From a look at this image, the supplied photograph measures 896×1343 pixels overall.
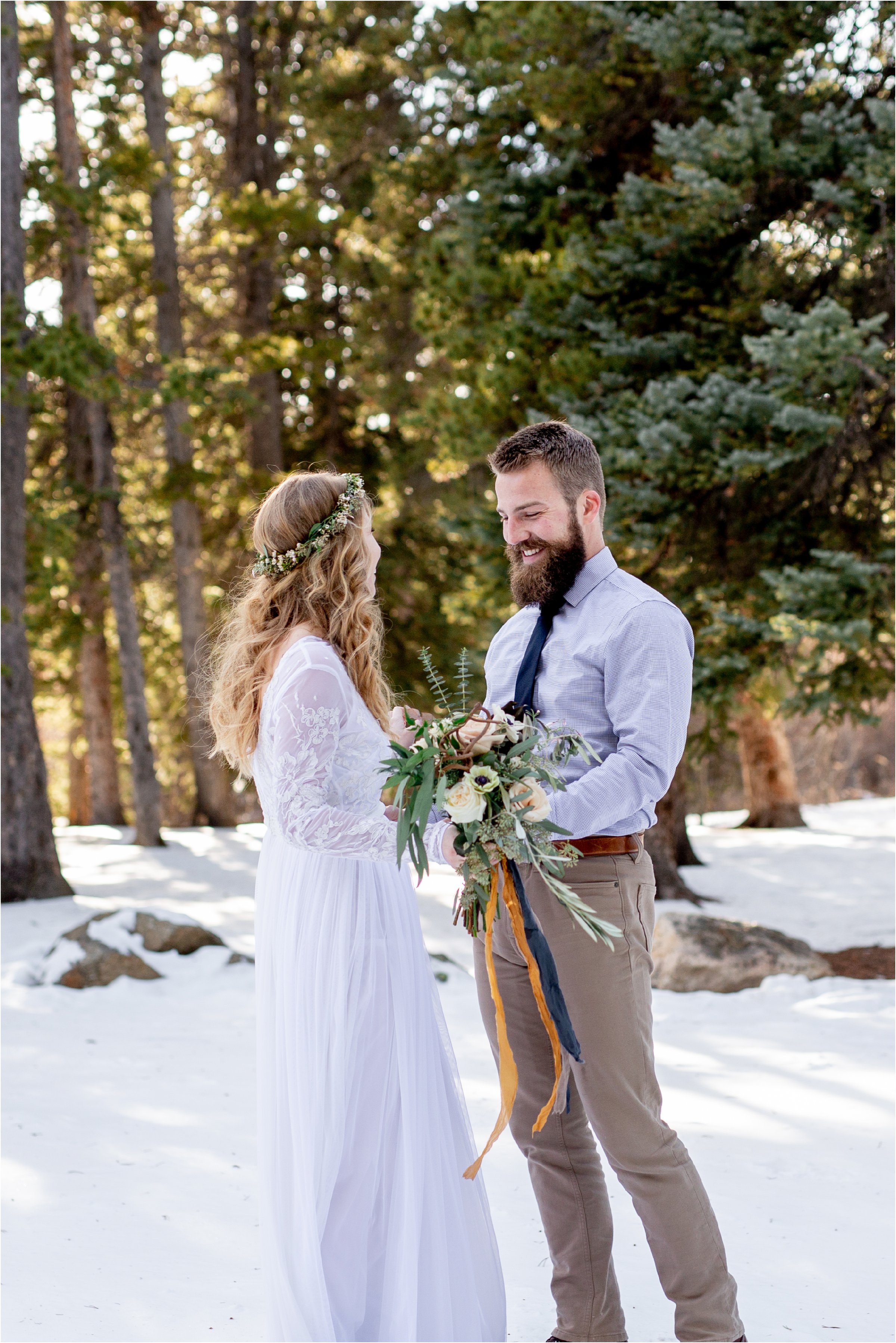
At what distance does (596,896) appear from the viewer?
2.54 metres

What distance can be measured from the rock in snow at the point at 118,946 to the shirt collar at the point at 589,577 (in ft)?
18.1

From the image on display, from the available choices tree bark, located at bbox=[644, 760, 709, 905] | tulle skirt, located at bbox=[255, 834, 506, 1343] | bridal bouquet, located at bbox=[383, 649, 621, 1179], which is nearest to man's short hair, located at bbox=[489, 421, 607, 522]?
bridal bouquet, located at bbox=[383, 649, 621, 1179]

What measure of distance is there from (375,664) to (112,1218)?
2320mm

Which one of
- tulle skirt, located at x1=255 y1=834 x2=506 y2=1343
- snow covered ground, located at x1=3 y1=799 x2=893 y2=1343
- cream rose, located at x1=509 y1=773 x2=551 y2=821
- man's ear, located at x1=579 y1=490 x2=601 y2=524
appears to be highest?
man's ear, located at x1=579 y1=490 x2=601 y2=524

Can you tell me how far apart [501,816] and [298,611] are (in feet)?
2.63

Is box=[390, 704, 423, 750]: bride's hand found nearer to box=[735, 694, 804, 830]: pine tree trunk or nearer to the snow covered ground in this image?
the snow covered ground

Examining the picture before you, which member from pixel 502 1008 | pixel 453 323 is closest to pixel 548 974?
pixel 502 1008

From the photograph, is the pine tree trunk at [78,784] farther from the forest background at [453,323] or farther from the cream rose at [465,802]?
the cream rose at [465,802]

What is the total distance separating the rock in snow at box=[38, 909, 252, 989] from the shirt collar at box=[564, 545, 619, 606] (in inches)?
217

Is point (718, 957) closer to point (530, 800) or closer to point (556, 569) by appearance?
point (556, 569)

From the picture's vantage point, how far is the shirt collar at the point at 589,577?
8.87ft

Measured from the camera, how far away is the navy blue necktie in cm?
272

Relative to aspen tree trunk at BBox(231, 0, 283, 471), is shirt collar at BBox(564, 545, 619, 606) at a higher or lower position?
lower

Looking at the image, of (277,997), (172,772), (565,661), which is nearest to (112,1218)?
(277,997)
